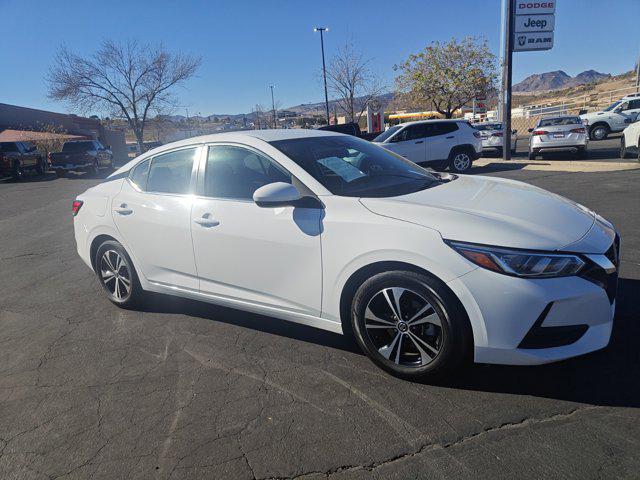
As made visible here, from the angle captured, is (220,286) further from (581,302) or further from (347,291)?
(581,302)

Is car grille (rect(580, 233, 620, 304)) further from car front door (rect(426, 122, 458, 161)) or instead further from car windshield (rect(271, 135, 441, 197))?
car front door (rect(426, 122, 458, 161))

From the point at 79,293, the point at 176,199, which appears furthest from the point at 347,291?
the point at 79,293

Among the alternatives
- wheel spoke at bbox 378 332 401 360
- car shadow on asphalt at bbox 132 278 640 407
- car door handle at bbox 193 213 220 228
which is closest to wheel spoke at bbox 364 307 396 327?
wheel spoke at bbox 378 332 401 360

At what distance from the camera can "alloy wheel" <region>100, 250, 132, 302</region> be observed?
14.1 ft

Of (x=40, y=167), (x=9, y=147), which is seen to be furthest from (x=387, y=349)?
(x=40, y=167)

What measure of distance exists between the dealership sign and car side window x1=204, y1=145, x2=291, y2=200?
16.0m

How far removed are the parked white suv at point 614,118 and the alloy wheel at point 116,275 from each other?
77.5 ft

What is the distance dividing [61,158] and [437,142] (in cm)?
1724

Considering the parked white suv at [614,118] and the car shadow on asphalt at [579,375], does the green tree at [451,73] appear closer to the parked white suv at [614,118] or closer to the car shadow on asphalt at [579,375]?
the parked white suv at [614,118]

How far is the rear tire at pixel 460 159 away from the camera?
1437cm

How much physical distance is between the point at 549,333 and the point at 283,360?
5.74 feet

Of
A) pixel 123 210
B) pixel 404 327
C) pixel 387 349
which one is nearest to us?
pixel 404 327

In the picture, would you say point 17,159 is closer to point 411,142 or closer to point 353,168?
point 411,142

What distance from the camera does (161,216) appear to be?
3824mm
